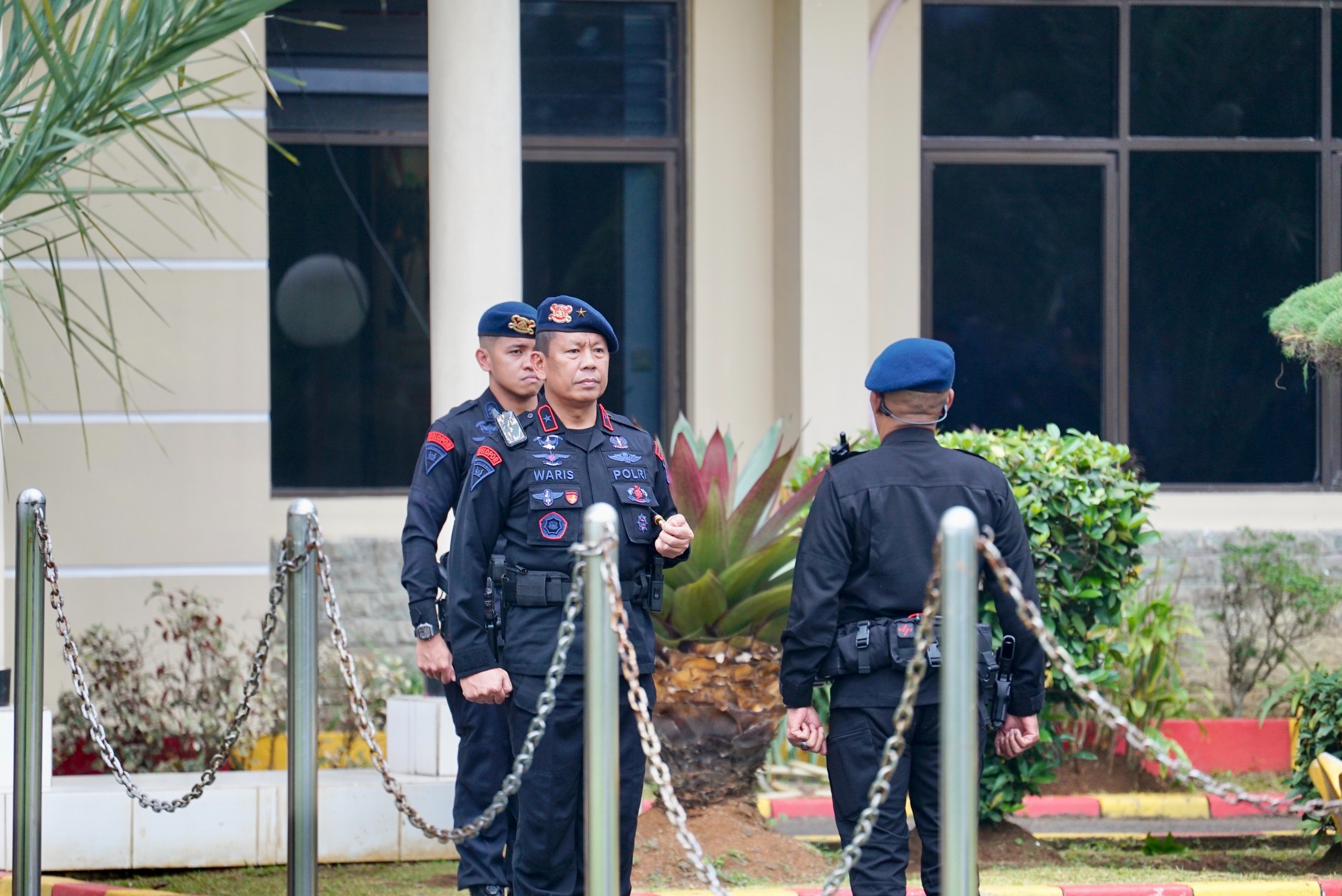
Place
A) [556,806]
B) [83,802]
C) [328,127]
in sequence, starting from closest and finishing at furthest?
[556,806] < [83,802] < [328,127]

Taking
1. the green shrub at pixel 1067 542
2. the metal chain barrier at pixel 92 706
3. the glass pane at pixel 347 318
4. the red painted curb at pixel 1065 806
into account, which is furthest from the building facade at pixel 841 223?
the metal chain barrier at pixel 92 706

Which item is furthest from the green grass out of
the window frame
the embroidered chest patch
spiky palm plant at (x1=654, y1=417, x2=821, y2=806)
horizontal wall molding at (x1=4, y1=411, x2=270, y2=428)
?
the window frame

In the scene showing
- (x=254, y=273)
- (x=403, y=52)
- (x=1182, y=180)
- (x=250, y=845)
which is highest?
(x=403, y=52)

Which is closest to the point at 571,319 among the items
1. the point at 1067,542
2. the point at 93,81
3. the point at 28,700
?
the point at 93,81

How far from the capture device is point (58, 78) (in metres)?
3.90

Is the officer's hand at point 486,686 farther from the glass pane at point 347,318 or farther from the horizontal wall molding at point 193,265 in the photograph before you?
the glass pane at point 347,318

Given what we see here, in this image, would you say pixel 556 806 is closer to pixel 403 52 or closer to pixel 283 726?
pixel 283 726

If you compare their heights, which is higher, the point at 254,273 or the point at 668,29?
the point at 668,29

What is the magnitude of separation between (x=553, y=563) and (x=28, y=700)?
5.36 ft

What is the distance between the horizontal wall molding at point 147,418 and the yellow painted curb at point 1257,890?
507 cm

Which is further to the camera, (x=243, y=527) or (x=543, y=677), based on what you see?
(x=243, y=527)

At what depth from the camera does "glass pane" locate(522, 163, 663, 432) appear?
345 inches

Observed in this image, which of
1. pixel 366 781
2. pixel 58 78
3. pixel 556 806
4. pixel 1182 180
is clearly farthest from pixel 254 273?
pixel 1182 180

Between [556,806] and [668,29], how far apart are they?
5.78 metres
